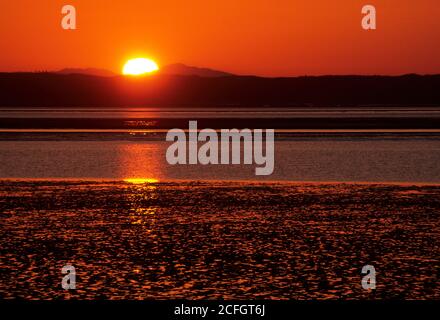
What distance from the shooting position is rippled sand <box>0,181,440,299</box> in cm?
1299

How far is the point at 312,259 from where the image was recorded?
49.7 feet

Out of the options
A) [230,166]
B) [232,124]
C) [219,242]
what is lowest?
[219,242]

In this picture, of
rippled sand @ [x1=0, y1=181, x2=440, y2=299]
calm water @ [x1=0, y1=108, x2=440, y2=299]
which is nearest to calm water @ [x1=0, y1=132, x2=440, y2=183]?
calm water @ [x1=0, y1=108, x2=440, y2=299]

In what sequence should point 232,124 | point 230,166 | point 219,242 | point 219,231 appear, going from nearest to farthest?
point 219,242, point 219,231, point 230,166, point 232,124

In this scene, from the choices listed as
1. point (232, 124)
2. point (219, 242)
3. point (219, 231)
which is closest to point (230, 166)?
point (219, 231)

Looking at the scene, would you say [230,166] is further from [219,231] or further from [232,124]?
[232,124]

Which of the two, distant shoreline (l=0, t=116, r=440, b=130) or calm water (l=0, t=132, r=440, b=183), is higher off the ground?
distant shoreline (l=0, t=116, r=440, b=130)

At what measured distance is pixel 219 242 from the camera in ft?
55.6

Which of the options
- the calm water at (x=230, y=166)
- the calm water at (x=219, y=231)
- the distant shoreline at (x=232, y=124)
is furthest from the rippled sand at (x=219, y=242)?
the distant shoreline at (x=232, y=124)

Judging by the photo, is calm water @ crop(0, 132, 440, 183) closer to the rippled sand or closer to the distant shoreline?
the rippled sand

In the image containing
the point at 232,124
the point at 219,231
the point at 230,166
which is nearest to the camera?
the point at 219,231

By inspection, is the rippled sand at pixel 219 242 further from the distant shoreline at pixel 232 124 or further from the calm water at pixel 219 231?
the distant shoreline at pixel 232 124
